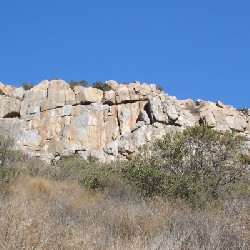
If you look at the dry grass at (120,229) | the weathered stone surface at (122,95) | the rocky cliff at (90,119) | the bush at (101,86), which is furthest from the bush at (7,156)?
the bush at (101,86)

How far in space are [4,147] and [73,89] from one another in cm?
2503

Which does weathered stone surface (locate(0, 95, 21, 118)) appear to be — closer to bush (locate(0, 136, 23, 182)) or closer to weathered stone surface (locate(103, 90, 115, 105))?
weathered stone surface (locate(103, 90, 115, 105))

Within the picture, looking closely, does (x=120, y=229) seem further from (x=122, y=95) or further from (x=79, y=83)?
(x=79, y=83)

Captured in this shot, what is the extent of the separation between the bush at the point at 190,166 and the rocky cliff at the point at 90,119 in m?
21.0

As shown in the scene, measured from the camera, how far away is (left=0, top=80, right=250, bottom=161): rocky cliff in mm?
34062

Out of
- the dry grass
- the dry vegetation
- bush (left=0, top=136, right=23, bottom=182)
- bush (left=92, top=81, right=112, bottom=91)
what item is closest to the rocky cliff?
bush (left=92, top=81, right=112, bottom=91)

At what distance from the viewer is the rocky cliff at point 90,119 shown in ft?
112

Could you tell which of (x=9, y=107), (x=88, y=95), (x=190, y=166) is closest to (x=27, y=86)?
(x=9, y=107)

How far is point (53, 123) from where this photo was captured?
3588 centimetres

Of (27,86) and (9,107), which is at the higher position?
(27,86)

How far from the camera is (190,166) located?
10461mm

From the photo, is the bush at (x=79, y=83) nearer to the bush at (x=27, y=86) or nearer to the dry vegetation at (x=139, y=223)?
the bush at (x=27, y=86)

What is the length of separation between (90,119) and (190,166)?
2601 centimetres

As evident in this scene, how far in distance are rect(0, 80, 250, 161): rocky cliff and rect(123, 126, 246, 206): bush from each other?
20969 millimetres
